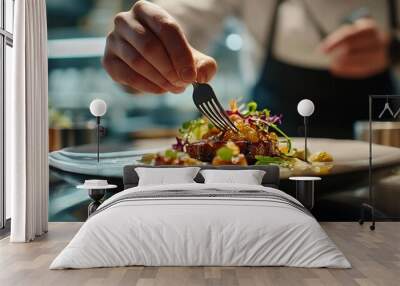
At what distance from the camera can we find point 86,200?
7.68 meters

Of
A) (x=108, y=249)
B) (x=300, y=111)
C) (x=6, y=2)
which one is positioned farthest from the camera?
(x=300, y=111)

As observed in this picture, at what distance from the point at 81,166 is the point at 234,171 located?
197 centimetres

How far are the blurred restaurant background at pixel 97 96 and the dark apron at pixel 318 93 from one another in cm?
19

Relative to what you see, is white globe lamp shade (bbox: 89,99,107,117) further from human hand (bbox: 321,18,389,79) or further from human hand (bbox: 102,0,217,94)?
human hand (bbox: 321,18,389,79)

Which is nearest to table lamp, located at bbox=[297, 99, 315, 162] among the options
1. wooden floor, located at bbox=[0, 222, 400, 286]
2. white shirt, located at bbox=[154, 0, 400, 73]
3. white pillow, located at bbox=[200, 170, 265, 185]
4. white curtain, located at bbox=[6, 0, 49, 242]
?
white shirt, located at bbox=[154, 0, 400, 73]

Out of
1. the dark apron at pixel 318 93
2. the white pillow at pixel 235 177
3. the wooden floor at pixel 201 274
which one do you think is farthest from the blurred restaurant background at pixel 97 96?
the wooden floor at pixel 201 274

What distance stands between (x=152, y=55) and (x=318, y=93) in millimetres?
2093

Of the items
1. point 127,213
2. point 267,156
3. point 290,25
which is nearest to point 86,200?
point 267,156

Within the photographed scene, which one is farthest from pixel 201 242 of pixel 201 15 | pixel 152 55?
pixel 201 15

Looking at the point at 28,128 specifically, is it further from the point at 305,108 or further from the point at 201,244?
the point at 305,108

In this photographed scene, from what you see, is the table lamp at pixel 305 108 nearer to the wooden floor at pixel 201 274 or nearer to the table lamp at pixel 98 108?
the wooden floor at pixel 201 274

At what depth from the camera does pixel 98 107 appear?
7.49 m

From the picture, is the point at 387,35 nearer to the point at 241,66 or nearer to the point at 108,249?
the point at 241,66

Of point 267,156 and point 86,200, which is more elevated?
point 267,156
